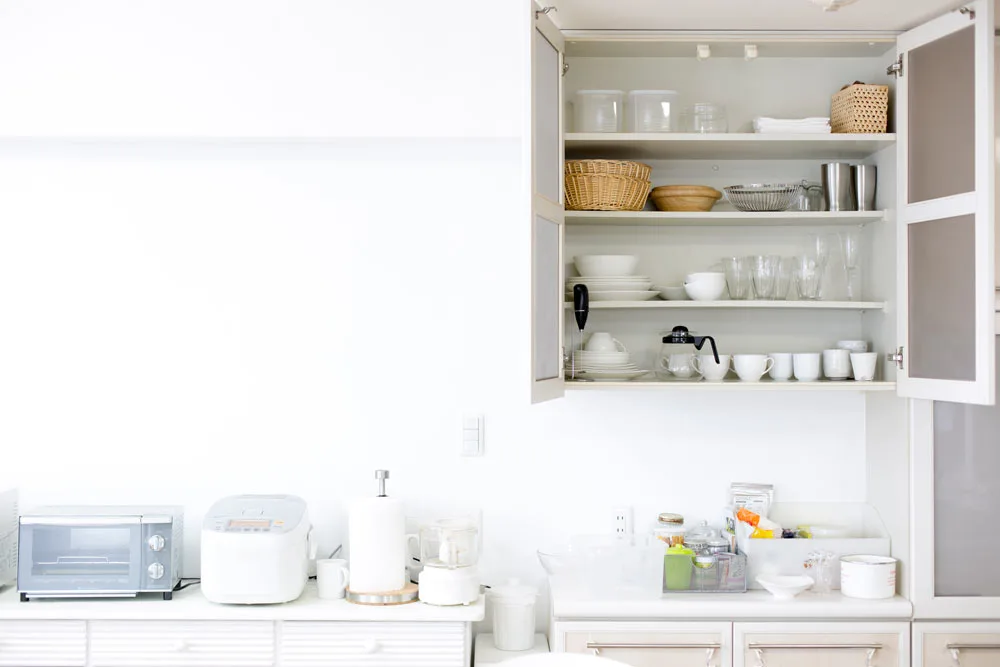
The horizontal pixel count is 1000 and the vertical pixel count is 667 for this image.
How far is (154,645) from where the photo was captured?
246 cm

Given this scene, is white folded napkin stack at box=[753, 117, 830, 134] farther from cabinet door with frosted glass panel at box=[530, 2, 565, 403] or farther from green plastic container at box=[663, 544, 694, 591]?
green plastic container at box=[663, 544, 694, 591]

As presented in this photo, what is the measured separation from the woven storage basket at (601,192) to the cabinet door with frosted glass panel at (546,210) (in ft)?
0.25

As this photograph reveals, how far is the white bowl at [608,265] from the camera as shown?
2609 millimetres

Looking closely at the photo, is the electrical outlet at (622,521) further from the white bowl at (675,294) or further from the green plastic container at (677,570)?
the white bowl at (675,294)

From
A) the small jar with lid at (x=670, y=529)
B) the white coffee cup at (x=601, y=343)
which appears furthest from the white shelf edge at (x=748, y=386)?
the small jar with lid at (x=670, y=529)

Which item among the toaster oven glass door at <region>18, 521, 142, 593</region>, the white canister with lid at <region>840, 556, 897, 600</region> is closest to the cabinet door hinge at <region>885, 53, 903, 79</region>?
the white canister with lid at <region>840, 556, 897, 600</region>

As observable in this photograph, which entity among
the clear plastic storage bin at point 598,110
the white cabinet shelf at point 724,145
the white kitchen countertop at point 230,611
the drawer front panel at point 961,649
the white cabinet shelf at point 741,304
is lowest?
the drawer front panel at point 961,649

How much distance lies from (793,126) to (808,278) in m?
0.44

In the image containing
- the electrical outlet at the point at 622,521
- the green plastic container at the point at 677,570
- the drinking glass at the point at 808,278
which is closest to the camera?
the green plastic container at the point at 677,570

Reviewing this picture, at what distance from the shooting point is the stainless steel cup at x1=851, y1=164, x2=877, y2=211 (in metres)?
2.64

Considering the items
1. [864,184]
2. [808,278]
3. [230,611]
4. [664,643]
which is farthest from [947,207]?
[230,611]

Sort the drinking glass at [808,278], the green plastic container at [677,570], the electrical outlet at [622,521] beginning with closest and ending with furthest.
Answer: the green plastic container at [677,570] < the drinking glass at [808,278] < the electrical outlet at [622,521]

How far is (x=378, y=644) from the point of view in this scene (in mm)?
2445

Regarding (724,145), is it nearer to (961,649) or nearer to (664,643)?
(664,643)
